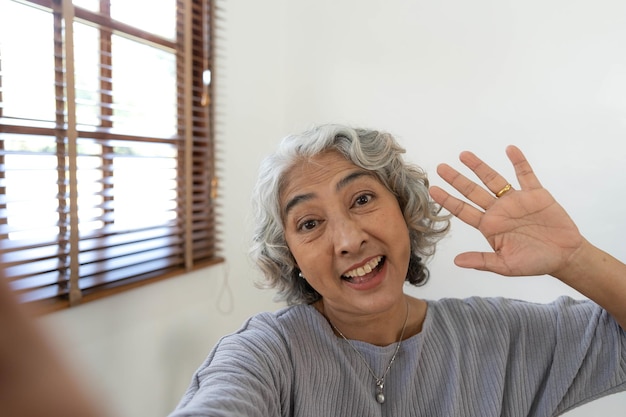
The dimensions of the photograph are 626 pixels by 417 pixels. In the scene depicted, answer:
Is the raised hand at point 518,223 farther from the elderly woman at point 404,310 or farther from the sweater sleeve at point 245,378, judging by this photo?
the sweater sleeve at point 245,378

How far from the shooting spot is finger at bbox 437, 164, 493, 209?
123 centimetres

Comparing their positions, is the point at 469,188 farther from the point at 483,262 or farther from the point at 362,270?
the point at 362,270

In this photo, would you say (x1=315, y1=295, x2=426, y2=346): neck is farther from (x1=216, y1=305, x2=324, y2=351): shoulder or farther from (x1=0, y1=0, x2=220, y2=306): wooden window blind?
(x1=0, y1=0, x2=220, y2=306): wooden window blind

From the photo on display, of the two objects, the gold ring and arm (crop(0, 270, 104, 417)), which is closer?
arm (crop(0, 270, 104, 417))

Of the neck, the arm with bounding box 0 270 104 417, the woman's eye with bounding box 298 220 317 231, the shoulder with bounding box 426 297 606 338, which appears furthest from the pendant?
the arm with bounding box 0 270 104 417

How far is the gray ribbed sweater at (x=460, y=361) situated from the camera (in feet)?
3.81

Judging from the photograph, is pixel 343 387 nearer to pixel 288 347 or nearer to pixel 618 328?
pixel 288 347

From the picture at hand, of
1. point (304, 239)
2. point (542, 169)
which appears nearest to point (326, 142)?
point (304, 239)

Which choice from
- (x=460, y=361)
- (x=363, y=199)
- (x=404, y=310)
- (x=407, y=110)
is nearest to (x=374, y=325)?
(x=404, y=310)

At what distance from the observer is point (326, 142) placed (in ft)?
4.20

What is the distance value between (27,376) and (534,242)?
119 cm

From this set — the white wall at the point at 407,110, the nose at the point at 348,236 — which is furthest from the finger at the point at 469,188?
the white wall at the point at 407,110

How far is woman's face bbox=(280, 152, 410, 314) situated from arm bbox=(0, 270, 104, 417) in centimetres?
97

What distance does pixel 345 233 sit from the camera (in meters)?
1.18
